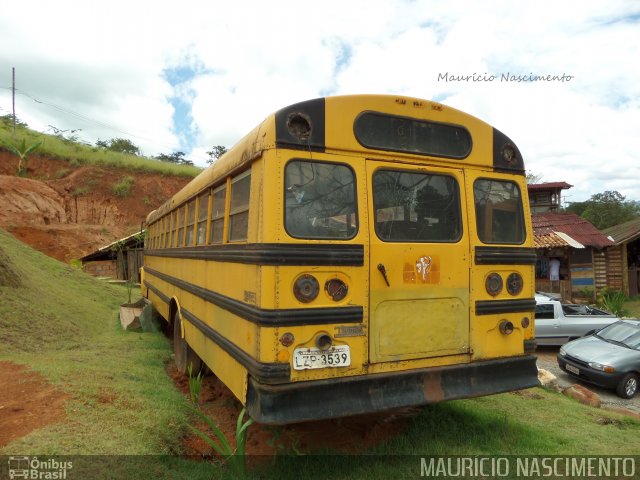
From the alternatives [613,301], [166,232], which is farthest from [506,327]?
[613,301]

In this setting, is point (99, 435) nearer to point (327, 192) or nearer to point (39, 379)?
point (39, 379)

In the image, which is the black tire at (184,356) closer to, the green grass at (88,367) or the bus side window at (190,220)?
the green grass at (88,367)

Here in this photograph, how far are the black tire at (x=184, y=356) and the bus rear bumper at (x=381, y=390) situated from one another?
2420 millimetres

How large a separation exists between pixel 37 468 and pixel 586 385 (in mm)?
8801

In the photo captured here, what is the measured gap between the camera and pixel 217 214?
4.12 metres

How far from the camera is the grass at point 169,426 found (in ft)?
10.5

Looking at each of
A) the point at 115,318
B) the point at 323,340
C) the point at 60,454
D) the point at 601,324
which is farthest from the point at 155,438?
the point at 601,324

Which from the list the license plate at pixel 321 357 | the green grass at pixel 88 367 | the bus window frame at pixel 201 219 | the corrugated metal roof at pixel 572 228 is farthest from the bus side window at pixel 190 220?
the corrugated metal roof at pixel 572 228

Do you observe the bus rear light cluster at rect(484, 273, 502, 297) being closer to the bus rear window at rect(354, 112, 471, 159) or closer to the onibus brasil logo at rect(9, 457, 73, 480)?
the bus rear window at rect(354, 112, 471, 159)

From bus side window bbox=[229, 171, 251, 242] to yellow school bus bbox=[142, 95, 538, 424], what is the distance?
0.08ft

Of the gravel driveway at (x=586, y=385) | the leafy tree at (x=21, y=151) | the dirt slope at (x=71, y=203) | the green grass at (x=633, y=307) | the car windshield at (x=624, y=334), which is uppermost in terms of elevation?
the leafy tree at (x=21, y=151)

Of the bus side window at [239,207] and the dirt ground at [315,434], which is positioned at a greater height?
the bus side window at [239,207]

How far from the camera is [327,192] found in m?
3.17

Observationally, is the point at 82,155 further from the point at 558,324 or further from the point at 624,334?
the point at 624,334
